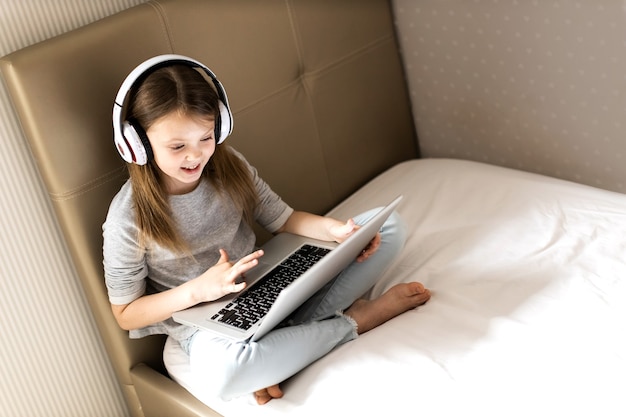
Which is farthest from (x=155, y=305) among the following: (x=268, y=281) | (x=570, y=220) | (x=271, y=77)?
(x=570, y=220)

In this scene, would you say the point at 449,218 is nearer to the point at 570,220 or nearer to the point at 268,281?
the point at 570,220

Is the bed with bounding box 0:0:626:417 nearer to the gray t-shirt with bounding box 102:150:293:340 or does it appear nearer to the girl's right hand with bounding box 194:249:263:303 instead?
the gray t-shirt with bounding box 102:150:293:340

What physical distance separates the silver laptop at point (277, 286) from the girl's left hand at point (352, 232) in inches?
1.2

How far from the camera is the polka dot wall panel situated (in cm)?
166

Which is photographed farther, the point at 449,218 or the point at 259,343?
the point at 449,218

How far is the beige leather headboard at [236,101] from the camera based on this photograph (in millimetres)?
1356

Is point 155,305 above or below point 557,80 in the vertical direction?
below

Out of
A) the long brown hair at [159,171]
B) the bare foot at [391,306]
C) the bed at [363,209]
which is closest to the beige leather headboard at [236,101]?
the bed at [363,209]

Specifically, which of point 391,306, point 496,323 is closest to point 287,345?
point 391,306

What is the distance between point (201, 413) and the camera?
1414mm

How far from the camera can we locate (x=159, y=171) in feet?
4.60

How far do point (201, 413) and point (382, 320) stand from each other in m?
0.38

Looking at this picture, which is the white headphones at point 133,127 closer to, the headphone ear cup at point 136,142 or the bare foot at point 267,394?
the headphone ear cup at point 136,142

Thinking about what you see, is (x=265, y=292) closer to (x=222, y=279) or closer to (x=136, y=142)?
(x=222, y=279)
